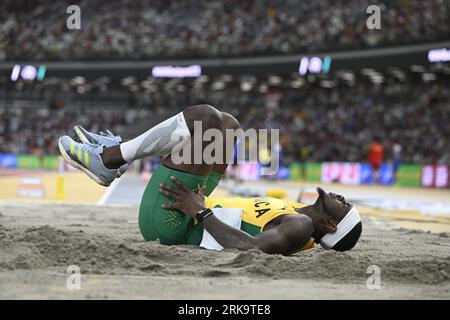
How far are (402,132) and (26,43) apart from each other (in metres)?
27.0

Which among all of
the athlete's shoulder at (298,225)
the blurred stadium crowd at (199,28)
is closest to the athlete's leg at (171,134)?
the athlete's shoulder at (298,225)

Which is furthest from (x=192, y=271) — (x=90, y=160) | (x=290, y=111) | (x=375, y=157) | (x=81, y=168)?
(x=290, y=111)

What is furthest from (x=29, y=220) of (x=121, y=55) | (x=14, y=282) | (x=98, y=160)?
(x=121, y=55)

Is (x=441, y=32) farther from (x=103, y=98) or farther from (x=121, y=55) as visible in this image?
(x=103, y=98)

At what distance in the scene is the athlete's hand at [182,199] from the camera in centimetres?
499

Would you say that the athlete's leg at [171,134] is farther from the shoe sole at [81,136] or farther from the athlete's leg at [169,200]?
the shoe sole at [81,136]

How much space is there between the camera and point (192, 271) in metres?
4.38

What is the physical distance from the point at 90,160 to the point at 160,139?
1.97 feet

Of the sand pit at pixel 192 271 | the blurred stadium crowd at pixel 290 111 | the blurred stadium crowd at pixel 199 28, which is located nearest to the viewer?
the sand pit at pixel 192 271

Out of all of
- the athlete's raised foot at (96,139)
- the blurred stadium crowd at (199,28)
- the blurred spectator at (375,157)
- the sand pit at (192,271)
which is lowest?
the blurred spectator at (375,157)

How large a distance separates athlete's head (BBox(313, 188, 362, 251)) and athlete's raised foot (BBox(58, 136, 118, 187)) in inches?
66.4

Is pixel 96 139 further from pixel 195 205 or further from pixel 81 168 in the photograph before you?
pixel 195 205

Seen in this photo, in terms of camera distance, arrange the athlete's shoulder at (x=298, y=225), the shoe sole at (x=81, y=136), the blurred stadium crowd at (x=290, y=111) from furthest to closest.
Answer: the blurred stadium crowd at (x=290, y=111), the shoe sole at (x=81, y=136), the athlete's shoulder at (x=298, y=225)

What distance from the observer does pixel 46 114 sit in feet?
153
